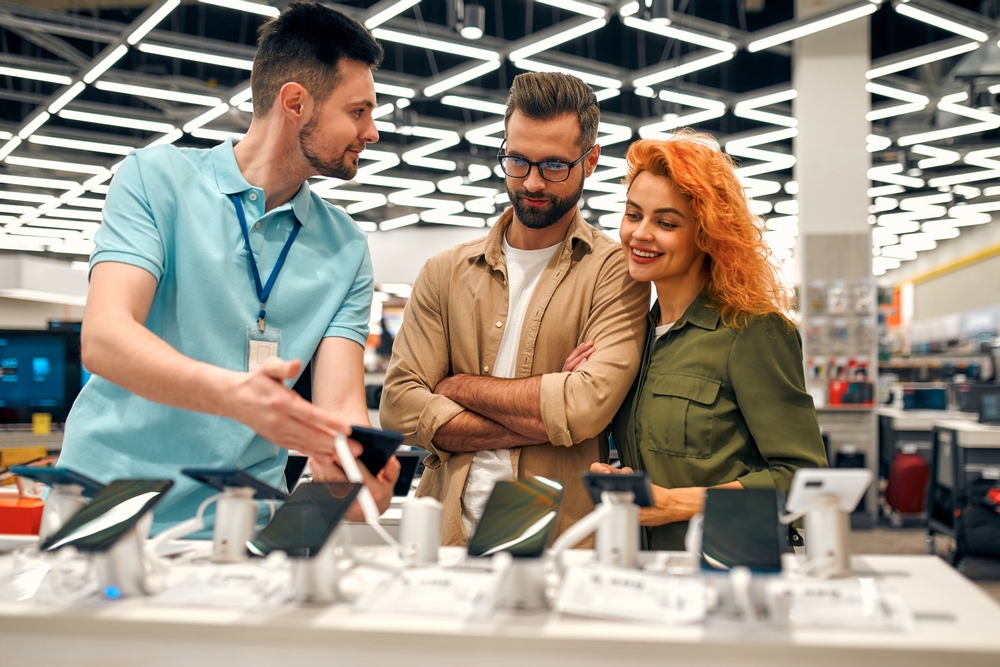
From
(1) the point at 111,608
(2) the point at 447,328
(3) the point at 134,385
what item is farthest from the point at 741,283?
(1) the point at 111,608

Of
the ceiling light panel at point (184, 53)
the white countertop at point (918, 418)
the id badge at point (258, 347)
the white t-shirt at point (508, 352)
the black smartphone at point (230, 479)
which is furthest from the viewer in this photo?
the white countertop at point (918, 418)

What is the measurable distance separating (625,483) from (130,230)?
1.01 m

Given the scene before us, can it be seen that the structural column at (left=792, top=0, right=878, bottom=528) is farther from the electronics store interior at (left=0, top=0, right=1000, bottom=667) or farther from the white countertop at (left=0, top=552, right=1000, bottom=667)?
the white countertop at (left=0, top=552, right=1000, bottom=667)

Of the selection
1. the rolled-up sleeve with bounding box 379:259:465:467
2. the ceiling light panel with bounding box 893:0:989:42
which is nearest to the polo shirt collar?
the rolled-up sleeve with bounding box 379:259:465:467

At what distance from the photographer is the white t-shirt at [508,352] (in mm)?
1945

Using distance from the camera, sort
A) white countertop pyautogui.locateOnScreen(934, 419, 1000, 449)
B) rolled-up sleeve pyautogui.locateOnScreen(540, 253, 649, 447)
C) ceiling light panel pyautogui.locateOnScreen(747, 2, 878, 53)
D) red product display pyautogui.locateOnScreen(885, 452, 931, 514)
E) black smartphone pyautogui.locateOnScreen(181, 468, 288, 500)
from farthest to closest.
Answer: red product display pyautogui.locateOnScreen(885, 452, 931, 514) → ceiling light panel pyautogui.locateOnScreen(747, 2, 878, 53) → white countertop pyautogui.locateOnScreen(934, 419, 1000, 449) → rolled-up sleeve pyautogui.locateOnScreen(540, 253, 649, 447) → black smartphone pyautogui.locateOnScreen(181, 468, 288, 500)

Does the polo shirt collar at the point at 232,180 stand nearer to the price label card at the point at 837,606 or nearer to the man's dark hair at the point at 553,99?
the man's dark hair at the point at 553,99

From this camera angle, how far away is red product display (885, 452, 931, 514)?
732 cm

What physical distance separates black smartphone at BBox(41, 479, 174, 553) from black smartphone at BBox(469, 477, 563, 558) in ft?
1.53

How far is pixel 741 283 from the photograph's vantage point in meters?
1.89

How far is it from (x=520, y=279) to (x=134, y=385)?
3.36 ft

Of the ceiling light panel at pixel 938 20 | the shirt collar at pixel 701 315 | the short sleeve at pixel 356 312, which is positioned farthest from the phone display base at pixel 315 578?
the ceiling light panel at pixel 938 20

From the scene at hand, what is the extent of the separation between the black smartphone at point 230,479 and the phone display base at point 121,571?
11cm

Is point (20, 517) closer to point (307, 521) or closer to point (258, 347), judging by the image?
point (258, 347)
